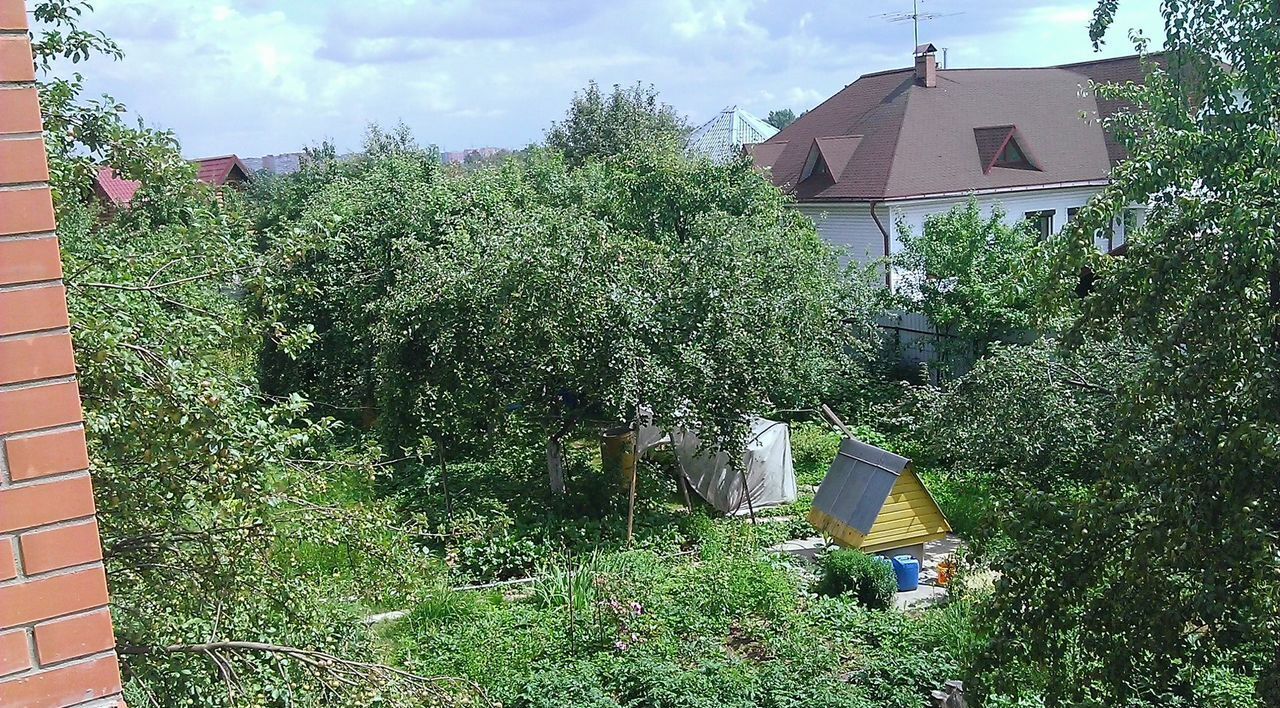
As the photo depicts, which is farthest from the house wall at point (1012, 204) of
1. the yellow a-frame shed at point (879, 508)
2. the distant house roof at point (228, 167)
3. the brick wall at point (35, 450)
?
the distant house roof at point (228, 167)

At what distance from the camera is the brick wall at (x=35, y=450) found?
5.62 ft

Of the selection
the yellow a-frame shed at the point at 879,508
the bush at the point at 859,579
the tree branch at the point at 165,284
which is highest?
the tree branch at the point at 165,284

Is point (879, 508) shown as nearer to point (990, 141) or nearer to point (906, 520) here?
point (906, 520)

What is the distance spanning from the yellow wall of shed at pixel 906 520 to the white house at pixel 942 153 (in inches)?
506

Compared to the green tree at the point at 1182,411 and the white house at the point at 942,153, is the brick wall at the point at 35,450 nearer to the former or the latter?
the green tree at the point at 1182,411

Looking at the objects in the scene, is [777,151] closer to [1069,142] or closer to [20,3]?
[1069,142]

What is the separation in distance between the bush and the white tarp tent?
10.1ft

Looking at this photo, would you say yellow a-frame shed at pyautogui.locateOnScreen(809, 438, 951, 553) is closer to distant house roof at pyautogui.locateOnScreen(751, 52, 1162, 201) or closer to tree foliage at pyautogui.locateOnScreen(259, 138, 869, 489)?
tree foliage at pyautogui.locateOnScreen(259, 138, 869, 489)

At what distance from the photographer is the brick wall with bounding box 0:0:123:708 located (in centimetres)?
171

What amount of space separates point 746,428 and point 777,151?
18381 millimetres

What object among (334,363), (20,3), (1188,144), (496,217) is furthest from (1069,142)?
(20,3)

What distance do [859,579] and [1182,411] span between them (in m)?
6.26

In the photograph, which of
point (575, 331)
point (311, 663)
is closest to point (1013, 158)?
point (575, 331)

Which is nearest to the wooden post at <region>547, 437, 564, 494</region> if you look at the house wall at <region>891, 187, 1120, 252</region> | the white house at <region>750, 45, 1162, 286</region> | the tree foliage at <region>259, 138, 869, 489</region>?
the tree foliage at <region>259, 138, 869, 489</region>
